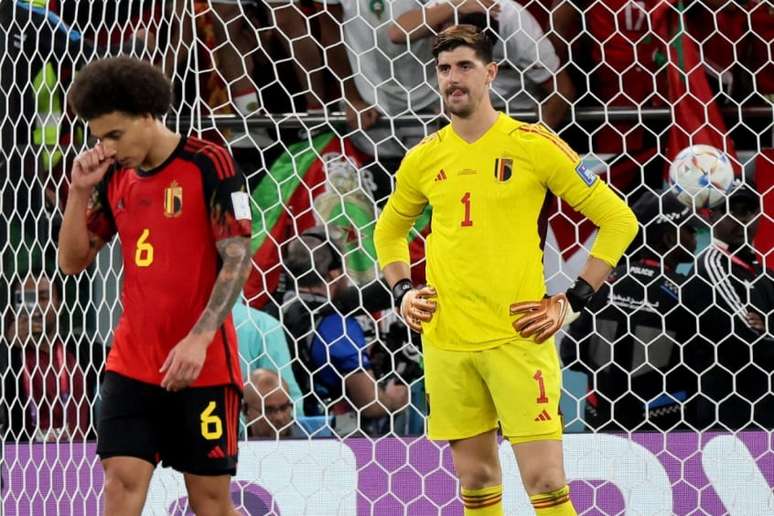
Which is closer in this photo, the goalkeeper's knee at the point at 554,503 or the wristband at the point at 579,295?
the goalkeeper's knee at the point at 554,503

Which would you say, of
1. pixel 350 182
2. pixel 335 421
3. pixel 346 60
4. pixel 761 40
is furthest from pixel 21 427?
pixel 761 40

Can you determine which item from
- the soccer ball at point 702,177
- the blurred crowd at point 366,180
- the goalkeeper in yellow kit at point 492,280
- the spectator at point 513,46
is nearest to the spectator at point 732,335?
the blurred crowd at point 366,180

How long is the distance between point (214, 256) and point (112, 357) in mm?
379

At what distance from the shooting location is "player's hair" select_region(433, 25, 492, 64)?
4.13m

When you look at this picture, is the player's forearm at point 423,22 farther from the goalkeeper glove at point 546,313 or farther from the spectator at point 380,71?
the goalkeeper glove at point 546,313

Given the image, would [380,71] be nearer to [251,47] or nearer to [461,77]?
[251,47]

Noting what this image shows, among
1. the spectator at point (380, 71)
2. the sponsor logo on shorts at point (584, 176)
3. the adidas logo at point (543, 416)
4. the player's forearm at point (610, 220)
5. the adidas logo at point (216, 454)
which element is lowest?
the adidas logo at point (216, 454)

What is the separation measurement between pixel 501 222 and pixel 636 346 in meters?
1.40

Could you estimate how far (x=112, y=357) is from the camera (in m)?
3.81

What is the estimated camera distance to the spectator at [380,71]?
584 centimetres

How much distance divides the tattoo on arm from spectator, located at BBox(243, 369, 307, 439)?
152cm

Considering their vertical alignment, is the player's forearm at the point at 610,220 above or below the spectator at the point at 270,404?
above

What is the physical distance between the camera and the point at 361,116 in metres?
5.67

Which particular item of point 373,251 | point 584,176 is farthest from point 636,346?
point 584,176
